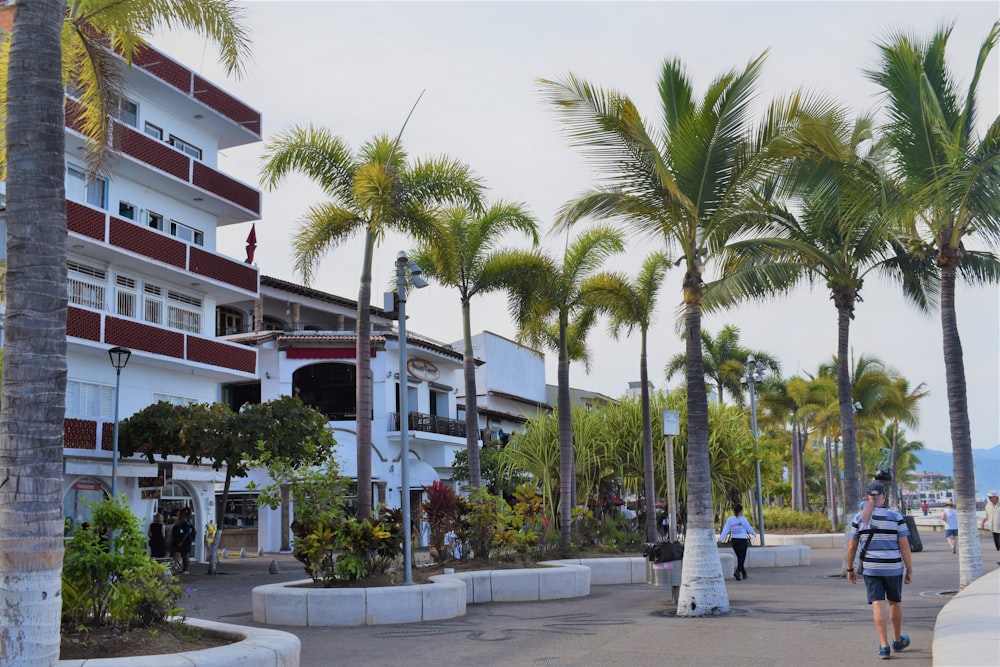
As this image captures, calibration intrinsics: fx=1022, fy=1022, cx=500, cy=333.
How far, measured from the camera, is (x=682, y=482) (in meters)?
28.9

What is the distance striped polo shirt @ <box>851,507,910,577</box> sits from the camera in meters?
10.0

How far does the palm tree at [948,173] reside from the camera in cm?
1432

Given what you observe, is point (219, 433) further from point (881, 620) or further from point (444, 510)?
point (881, 620)

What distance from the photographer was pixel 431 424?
43844mm

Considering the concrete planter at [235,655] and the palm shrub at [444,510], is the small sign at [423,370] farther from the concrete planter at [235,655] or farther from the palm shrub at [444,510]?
the concrete planter at [235,655]

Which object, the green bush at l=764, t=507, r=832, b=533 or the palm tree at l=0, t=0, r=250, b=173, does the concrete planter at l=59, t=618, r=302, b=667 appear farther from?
the green bush at l=764, t=507, r=832, b=533

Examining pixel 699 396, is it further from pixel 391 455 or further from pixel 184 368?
pixel 391 455

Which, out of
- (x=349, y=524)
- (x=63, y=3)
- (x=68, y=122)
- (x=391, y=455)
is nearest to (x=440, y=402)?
(x=391, y=455)

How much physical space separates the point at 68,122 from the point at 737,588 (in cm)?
1916

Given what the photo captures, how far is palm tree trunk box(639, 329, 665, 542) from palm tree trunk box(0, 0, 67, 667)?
19811 mm

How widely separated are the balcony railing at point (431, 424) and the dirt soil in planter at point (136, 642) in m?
31.5

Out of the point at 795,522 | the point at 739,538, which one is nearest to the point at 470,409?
the point at 739,538

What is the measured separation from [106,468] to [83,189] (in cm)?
769

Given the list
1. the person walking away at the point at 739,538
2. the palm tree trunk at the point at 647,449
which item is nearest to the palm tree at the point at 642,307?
the palm tree trunk at the point at 647,449
